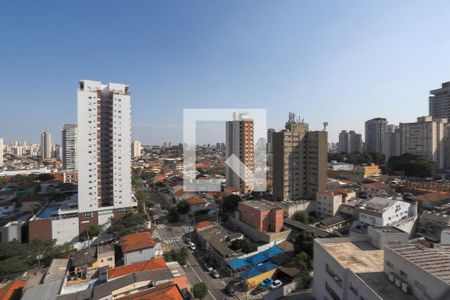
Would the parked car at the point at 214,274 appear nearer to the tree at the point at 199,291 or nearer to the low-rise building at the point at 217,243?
the low-rise building at the point at 217,243

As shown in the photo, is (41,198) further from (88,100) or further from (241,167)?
(241,167)

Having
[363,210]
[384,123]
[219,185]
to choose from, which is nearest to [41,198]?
[219,185]

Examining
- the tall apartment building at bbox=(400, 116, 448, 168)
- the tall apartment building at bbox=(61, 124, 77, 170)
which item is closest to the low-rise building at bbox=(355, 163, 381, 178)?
the tall apartment building at bbox=(400, 116, 448, 168)

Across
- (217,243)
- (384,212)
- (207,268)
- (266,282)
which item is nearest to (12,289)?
(207,268)

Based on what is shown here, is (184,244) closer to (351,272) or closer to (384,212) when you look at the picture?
(351,272)

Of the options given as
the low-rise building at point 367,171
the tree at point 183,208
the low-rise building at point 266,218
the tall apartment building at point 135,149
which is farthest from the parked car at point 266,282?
the tall apartment building at point 135,149
